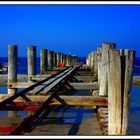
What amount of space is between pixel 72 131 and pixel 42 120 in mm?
1087

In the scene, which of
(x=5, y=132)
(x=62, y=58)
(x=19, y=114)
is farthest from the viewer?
(x=62, y=58)

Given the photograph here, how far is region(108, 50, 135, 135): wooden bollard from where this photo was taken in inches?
252

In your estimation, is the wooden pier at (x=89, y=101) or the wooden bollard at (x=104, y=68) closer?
the wooden pier at (x=89, y=101)

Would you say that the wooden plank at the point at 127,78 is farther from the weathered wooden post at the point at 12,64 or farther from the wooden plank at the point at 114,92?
the weathered wooden post at the point at 12,64

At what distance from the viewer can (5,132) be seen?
225 inches

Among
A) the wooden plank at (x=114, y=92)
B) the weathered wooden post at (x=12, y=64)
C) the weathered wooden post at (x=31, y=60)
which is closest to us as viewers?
the wooden plank at (x=114, y=92)

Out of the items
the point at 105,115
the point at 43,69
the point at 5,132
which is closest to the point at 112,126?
the point at 105,115

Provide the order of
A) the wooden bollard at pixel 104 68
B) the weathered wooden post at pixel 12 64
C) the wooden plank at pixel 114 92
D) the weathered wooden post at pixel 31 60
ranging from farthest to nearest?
the weathered wooden post at pixel 31 60 < the weathered wooden post at pixel 12 64 < the wooden bollard at pixel 104 68 < the wooden plank at pixel 114 92

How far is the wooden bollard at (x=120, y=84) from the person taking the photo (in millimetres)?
6398

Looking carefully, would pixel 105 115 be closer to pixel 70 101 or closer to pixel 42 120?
pixel 70 101

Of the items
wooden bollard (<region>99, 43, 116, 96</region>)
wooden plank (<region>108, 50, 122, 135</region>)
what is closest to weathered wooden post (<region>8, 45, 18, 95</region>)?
wooden bollard (<region>99, 43, 116, 96</region>)

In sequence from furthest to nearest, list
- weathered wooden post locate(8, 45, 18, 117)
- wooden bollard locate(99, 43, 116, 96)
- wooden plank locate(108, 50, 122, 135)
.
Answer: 1. weathered wooden post locate(8, 45, 18, 117)
2. wooden bollard locate(99, 43, 116, 96)
3. wooden plank locate(108, 50, 122, 135)

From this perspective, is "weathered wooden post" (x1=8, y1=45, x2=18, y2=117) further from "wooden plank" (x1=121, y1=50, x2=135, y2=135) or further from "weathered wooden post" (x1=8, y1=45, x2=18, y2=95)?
"wooden plank" (x1=121, y1=50, x2=135, y2=135)

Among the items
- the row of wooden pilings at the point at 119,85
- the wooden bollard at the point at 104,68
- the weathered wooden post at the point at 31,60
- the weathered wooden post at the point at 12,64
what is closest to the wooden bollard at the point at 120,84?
the row of wooden pilings at the point at 119,85
